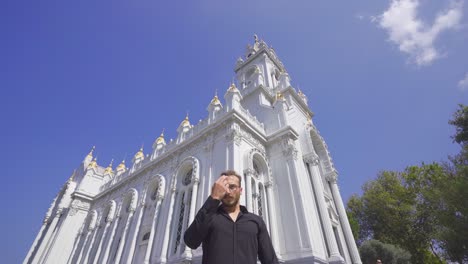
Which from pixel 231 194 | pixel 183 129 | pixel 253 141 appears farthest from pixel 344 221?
pixel 231 194

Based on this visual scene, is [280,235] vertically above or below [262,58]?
below

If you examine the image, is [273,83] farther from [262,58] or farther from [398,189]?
[398,189]

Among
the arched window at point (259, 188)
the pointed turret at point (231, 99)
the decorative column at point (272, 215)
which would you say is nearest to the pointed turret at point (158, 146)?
the pointed turret at point (231, 99)

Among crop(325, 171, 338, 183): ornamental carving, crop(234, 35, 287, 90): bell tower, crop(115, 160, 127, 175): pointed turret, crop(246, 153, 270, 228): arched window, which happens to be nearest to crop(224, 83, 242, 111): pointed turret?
crop(246, 153, 270, 228): arched window

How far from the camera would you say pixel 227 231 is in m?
2.44

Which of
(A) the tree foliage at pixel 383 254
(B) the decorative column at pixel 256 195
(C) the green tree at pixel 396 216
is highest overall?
(C) the green tree at pixel 396 216

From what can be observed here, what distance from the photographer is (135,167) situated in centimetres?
2353

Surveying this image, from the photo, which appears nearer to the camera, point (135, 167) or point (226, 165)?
point (226, 165)

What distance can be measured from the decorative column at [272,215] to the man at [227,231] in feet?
37.7

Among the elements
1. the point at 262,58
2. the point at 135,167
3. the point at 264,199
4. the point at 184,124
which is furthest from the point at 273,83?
the point at 135,167

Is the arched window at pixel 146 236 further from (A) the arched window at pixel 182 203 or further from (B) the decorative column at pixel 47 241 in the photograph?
(B) the decorative column at pixel 47 241

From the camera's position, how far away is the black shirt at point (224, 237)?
229 centimetres

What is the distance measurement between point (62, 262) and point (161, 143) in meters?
15.0

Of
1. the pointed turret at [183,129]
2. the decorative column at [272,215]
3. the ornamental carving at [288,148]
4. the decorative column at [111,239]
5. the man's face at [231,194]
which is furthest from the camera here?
the pointed turret at [183,129]
